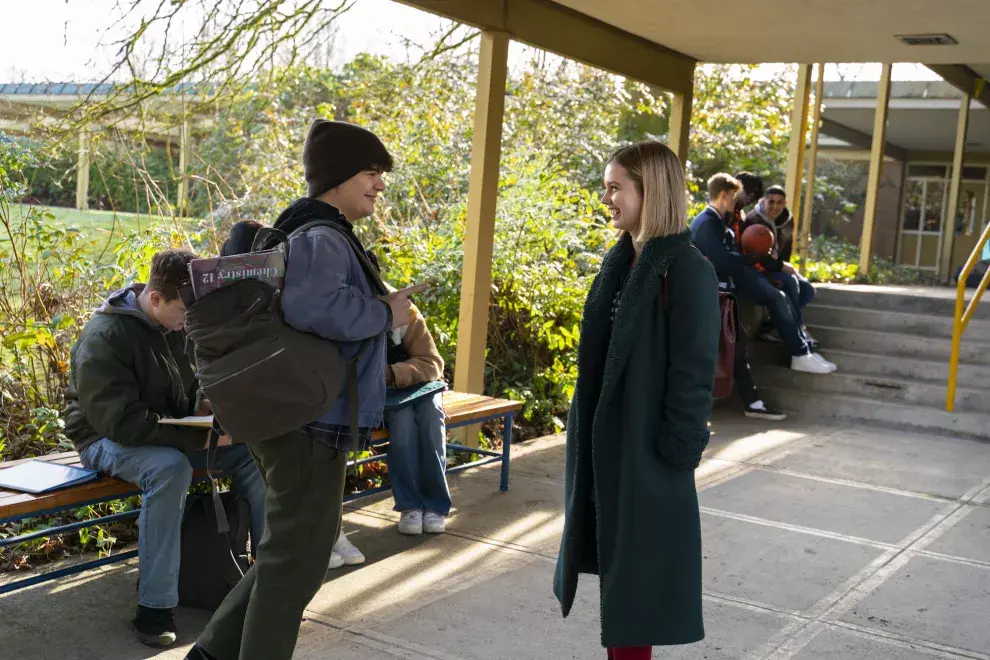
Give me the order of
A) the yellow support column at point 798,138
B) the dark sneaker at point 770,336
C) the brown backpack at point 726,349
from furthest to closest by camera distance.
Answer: the yellow support column at point 798,138
the dark sneaker at point 770,336
the brown backpack at point 726,349

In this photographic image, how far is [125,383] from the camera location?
3.81 m

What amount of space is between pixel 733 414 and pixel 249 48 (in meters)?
4.76

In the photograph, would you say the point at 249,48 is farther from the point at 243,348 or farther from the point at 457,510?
the point at 243,348

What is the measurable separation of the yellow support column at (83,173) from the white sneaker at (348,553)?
3122 mm

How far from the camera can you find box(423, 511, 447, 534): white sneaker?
199 inches

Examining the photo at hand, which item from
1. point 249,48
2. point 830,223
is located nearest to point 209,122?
point 249,48

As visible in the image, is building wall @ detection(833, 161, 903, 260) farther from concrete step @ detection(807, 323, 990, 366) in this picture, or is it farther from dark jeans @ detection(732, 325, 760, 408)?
dark jeans @ detection(732, 325, 760, 408)


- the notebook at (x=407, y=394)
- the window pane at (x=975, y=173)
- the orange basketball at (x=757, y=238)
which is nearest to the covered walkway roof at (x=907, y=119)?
the window pane at (x=975, y=173)

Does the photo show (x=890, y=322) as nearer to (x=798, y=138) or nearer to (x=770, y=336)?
(x=770, y=336)

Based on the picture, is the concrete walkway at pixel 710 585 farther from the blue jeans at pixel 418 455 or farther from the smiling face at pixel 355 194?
the smiling face at pixel 355 194

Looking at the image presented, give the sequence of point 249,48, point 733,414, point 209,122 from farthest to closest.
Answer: point 209,122
point 733,414
point 249,48

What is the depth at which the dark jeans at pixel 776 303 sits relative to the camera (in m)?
8.81

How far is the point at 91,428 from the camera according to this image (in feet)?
13.0

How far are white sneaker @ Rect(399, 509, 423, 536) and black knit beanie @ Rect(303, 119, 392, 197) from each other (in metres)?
2.39
